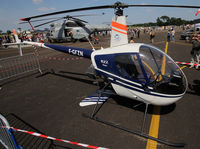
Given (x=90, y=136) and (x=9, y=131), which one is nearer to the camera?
(x=9, y=131)

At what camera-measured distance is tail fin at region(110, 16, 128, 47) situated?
196 inches

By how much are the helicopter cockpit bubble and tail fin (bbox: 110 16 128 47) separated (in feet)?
3.64

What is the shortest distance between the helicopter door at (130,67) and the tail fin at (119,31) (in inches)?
38.9

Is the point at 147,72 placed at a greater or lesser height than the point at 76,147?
greater

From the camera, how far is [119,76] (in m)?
4.51

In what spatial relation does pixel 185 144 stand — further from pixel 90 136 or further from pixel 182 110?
pixel 90 136

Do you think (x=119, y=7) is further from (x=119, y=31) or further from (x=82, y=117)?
(x=82, y=117)

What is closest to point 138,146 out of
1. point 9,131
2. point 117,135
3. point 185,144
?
point 117,135

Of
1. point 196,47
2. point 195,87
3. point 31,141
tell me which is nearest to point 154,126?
point 31,141

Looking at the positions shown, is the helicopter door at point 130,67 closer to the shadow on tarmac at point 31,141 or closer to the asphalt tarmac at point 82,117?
the asphalt tarmac at point 82,117

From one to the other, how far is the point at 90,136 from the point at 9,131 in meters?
1.98

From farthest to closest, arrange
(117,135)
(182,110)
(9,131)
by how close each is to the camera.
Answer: (182,110), (117,135), (9,131)

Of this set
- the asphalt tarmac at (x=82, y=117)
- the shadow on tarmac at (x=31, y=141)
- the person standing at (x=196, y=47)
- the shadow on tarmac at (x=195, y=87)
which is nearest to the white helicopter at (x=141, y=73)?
the asphalt tarmac at (x=82, y=117)

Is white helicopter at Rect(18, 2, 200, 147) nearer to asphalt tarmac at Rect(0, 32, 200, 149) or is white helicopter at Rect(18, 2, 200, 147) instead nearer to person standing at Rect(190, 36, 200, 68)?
asphalt tarmac at Rect(0, 32, 200, 149)
